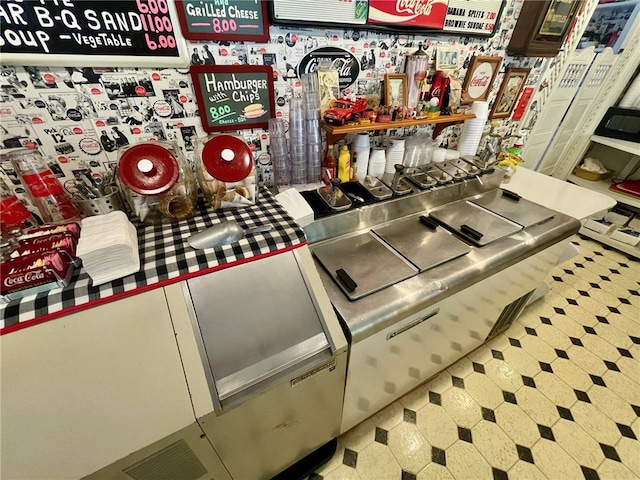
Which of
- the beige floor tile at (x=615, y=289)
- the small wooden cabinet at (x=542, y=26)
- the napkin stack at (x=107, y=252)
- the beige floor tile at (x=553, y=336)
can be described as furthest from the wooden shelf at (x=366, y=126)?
the beige floor tile at (x=615, y=289)

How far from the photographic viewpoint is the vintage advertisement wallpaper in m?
0.82

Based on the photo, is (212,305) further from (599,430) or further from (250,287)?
(599,430)

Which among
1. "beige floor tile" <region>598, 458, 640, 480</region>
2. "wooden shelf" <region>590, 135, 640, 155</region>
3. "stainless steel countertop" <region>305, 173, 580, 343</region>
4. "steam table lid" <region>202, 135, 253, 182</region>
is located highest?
"steam table lid" <region>202, 135, 253, 182</region>

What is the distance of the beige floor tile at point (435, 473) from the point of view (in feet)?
4.09

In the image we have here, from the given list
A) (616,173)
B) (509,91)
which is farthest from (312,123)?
(616,173)

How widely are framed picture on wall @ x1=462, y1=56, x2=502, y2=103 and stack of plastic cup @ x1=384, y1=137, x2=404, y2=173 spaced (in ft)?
1.78

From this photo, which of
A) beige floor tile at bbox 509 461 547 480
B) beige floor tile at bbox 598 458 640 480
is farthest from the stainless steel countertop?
beige floor tile at bbox 598 458 640 480

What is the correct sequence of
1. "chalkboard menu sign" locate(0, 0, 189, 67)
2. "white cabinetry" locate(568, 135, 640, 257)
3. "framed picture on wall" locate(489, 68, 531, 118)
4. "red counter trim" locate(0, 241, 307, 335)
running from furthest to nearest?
"white cabinetry" locate(568, 135, 640, 257)
"framed picture on wall" locate(489, 68, 531, 118)
"chalkboard menu sign" locate(0, 0, 189, 67)
"red counter trim" locate(0, 241, 307, 335)

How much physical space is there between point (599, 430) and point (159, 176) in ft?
8.12

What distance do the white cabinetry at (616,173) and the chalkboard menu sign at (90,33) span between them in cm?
363

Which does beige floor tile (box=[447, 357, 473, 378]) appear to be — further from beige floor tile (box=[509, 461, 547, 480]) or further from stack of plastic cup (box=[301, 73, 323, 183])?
stack of plastic cup (box=[301, 73, 323, 183])

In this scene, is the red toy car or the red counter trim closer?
the red counter trim

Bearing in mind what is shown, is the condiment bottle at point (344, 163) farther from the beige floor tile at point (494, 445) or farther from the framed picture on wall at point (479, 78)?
the beige floor tile at point (494, 445)

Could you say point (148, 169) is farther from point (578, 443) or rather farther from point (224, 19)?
point (578, 443)
